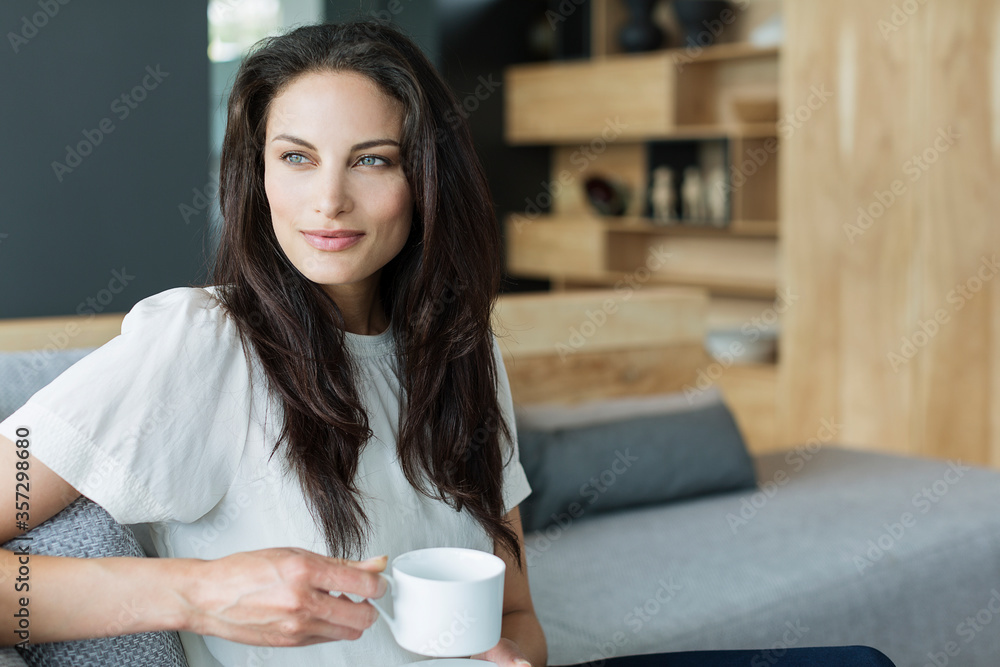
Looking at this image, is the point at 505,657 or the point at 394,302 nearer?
the point at 505,657

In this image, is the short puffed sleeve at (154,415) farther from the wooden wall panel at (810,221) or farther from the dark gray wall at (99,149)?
the wooden wall panel at (810,221)

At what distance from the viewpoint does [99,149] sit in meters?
2.53

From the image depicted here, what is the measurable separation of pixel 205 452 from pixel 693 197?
3827 millimetres

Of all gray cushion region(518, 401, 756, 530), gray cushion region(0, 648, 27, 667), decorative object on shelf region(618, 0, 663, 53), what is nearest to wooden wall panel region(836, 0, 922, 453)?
decorative object on shelf region(618, 0, 663, 53)

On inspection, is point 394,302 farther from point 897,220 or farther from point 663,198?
point 663,198

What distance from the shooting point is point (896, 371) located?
3.63 meters

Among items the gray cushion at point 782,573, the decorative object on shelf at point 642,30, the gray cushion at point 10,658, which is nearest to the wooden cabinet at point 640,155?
the decorative object on shelf at point 642,30

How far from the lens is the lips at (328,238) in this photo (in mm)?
1004

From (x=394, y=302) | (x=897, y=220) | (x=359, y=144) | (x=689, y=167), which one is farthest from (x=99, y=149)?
(x=689, y=167)

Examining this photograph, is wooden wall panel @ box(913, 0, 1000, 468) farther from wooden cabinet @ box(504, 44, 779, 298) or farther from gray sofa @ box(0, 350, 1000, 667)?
gray sofa @ box(0, 350, 1000, 667)

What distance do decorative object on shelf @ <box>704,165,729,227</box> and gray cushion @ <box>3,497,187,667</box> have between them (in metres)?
3.75

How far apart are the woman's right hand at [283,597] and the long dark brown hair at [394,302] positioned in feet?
0.65

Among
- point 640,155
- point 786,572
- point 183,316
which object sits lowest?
point 786,572

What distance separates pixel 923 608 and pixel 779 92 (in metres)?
2.91
